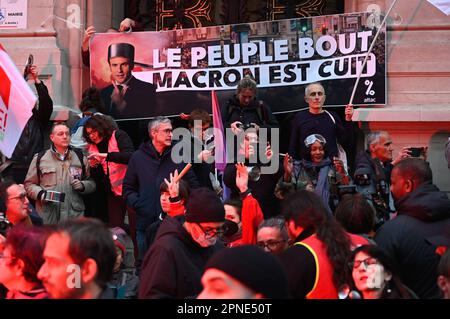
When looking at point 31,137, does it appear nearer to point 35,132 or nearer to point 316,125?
point 35,132

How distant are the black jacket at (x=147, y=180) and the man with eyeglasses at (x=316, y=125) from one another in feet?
4.91

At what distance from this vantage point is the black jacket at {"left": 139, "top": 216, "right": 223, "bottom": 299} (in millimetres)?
5316

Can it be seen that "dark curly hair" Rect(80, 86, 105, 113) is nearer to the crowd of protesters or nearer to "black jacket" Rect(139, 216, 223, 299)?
the crowd of protesters

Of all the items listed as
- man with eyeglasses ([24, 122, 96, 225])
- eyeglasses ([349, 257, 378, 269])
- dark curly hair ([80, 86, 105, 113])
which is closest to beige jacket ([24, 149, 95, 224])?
man with eyeglasses ([24, 122, 96, 225])

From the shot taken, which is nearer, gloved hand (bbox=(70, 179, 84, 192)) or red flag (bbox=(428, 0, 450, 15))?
gloved hand (bbox=(70, 179, 84, 192))

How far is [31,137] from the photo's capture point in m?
10.3

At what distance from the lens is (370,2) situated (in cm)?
1079

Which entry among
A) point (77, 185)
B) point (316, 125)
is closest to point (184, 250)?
point (77, 185)

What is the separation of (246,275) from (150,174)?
5.08 metres

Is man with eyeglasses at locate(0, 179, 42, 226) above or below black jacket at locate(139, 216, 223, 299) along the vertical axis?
above

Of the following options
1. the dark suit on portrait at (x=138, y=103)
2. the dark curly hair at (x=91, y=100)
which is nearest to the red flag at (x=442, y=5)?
the dark suit on portrait at (x=138, y=103)

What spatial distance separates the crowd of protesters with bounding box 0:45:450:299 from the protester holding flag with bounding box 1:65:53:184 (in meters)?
0.02
